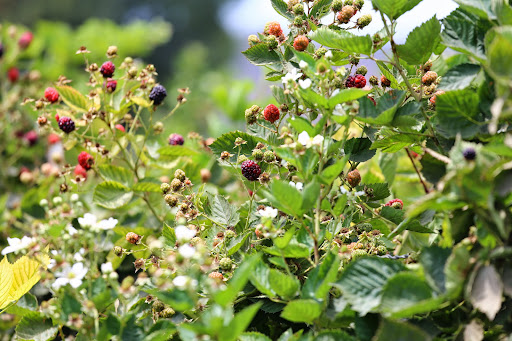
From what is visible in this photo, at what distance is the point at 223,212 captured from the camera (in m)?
0.71

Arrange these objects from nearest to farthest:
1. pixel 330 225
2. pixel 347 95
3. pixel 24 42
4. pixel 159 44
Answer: pixel 347 95
pixel 330 225
pixel 24 42
pixel 159 44

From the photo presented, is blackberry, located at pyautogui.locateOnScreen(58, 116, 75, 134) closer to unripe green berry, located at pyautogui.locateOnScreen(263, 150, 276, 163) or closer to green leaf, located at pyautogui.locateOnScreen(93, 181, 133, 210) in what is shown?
green leaf, located at pyautogui.locateOnScreen(93, 181, 133, 210)

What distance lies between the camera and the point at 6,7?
7000 millimetres

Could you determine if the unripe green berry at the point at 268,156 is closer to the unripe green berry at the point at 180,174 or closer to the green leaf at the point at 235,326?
the unripe green berry at the point at 180,174

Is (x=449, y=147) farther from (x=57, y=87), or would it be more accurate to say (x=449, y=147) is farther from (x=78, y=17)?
(x=78, y=17)

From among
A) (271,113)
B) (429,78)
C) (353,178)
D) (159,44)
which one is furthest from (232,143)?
(159,44)

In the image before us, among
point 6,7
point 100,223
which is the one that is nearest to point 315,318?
point 100,223

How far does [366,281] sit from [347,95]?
0.62 ft

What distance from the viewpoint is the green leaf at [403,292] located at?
438mm

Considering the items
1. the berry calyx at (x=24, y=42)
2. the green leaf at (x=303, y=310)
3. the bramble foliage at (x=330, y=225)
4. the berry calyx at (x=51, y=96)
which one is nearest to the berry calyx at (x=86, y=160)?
the bramble foliage at (x=330, y=225)

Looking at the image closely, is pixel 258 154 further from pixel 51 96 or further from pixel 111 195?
pixel 51 96

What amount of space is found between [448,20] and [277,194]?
275mm

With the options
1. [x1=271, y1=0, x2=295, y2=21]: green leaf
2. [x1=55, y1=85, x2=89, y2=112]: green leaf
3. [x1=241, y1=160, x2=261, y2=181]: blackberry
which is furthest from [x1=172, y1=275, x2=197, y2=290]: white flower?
[x1=55, y1=85, x2=89, y2=112]: green leaf

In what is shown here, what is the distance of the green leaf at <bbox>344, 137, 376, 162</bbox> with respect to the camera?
67 centimetres
